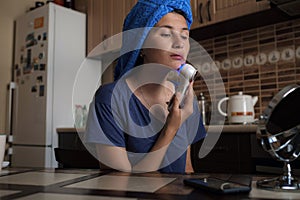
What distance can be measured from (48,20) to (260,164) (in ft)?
6.74

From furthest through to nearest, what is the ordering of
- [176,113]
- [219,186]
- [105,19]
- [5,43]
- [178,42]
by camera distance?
[5,43], [105,19], [178,42], [176,113], [219,186]

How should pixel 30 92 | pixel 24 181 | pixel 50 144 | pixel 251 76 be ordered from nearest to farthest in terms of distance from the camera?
pixel 24 181 → pixel 251 76 → pixel 50 144 → pixel 30 92

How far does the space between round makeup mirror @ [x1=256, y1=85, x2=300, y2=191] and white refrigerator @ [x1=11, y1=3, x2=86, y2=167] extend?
92.8 inches

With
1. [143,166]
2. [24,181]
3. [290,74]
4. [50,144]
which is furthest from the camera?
[50,144]

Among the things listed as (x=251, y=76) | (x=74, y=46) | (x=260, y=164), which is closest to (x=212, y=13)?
(x=251, y=76)

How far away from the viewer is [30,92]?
279 cm

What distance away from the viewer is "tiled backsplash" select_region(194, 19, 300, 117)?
1.98 meters

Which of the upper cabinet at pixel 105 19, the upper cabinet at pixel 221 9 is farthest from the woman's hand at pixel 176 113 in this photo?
the upper cabinet at pixel 105 19

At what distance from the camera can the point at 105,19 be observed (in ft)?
9.15

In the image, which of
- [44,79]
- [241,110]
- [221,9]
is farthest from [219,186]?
[44,79]

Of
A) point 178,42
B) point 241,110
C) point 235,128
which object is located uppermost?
point 178,42

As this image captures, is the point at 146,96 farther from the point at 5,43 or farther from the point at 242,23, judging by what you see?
the point at 5,43

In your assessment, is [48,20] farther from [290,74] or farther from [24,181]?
[24,181]

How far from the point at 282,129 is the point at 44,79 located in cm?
247
